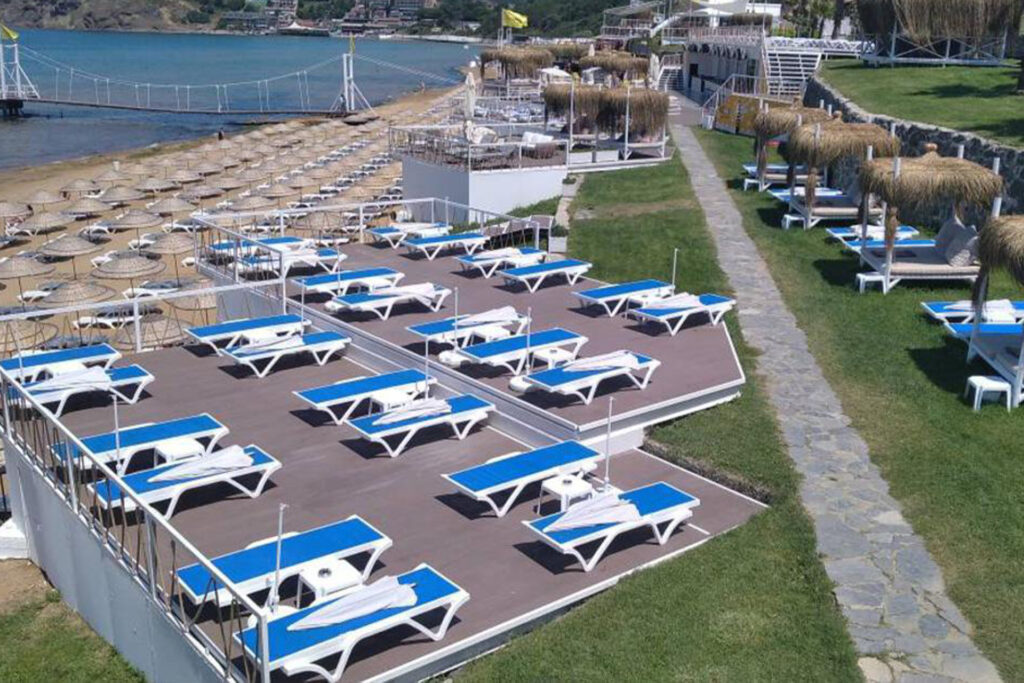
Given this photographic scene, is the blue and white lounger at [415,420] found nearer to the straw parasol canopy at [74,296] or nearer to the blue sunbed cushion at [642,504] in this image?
the blue sunbed cushion at [642,504]

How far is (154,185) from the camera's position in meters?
31.7

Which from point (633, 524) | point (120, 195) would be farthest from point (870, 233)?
point (120, 195)

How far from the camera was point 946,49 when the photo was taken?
31453 mm

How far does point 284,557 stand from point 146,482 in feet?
6.34

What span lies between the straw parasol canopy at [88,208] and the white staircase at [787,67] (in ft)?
76.3

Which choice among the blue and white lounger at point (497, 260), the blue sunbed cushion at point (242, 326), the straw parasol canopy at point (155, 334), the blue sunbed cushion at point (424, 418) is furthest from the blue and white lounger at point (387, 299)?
the blue sunbed cushion at point (424, 418)

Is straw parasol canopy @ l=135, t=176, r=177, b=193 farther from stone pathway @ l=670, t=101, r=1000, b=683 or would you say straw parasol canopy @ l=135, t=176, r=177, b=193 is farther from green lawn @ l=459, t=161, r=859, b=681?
green lawn @ l=459, t=161, r=859, b=681

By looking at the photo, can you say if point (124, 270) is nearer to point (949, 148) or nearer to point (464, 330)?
point (464, 330)

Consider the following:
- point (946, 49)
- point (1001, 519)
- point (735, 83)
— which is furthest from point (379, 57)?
point (1001, 519)

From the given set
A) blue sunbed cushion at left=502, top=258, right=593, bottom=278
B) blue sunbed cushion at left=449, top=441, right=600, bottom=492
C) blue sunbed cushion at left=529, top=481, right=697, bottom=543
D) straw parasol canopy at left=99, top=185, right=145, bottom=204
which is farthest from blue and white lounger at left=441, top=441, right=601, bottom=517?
straw parasol canopy at left=99, top=185, right=145, bottom=204

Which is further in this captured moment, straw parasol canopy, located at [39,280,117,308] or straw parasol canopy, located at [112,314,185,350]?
straw parasol canopy, located at [39,280,117,308]

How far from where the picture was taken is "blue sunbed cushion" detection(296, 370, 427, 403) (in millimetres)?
10312

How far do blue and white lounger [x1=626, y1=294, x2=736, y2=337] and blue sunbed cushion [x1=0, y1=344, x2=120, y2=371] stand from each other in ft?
21.5

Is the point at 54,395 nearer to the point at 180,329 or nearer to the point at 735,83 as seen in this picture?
the point at 180,329
